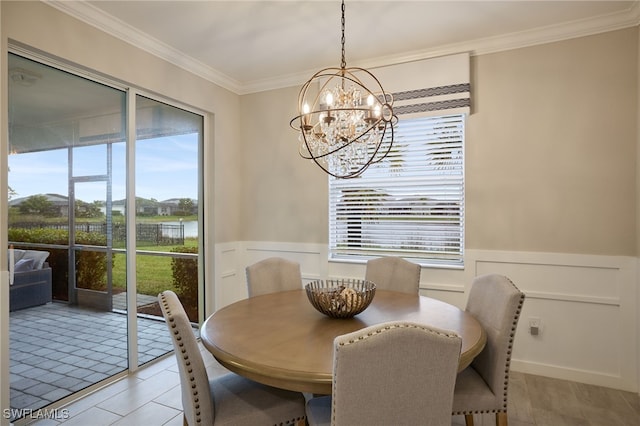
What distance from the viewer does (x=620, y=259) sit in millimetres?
2707

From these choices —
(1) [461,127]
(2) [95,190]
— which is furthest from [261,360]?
(1) [461,127]

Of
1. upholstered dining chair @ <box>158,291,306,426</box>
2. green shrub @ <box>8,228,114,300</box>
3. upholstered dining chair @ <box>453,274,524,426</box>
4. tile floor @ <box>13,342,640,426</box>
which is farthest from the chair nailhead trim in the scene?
green shrub @ <box>8,228,114,300</box>

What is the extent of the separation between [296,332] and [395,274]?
128cm

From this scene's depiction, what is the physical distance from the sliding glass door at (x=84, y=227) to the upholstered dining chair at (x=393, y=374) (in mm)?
2212

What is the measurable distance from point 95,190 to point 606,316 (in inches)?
157

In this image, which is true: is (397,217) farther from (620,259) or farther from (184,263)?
(184,263)

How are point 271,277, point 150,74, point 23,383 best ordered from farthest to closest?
point 150,74
point 271,277
point 23,383

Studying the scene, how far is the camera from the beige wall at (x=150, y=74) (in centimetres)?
226

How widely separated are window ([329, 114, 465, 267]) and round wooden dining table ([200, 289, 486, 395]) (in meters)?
1.05

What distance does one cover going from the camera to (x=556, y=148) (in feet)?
9.47

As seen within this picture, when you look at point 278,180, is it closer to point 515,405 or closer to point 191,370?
point 191,370

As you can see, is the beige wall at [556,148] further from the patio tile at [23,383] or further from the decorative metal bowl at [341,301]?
the patio tile at [23,383]

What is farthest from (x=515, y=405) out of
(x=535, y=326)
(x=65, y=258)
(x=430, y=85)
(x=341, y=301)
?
(x=65, y=258)

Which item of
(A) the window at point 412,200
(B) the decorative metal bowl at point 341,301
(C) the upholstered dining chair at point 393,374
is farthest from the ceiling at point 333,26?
(C) the upholstered dining chair at point 393,374
